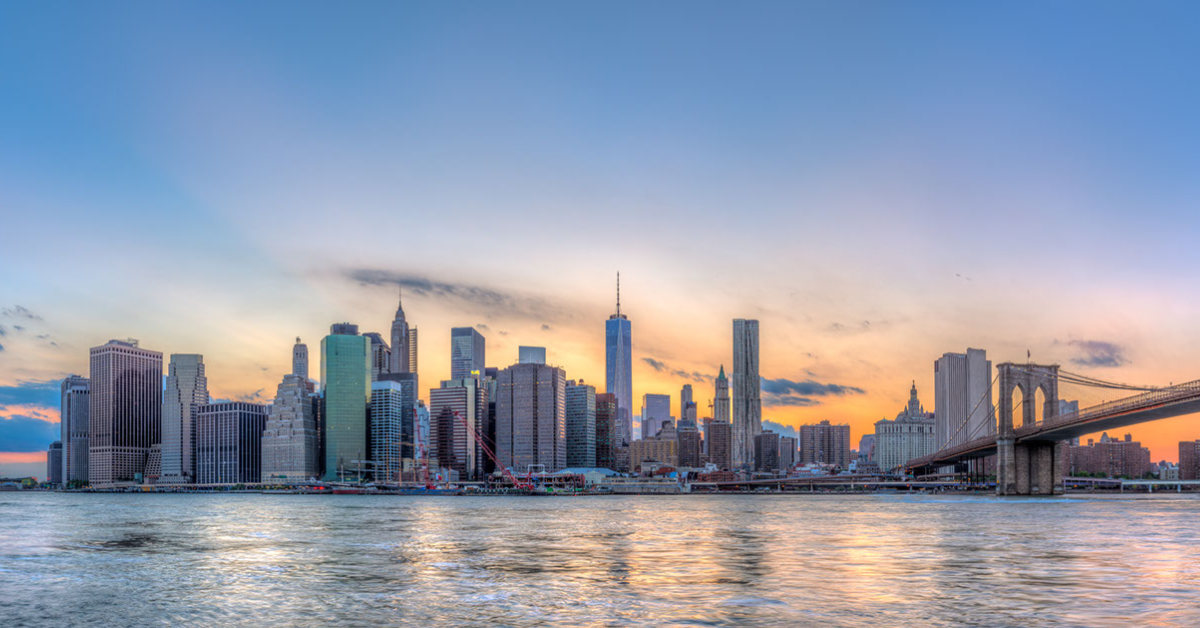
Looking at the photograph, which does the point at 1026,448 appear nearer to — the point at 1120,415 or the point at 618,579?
the point at 1120,415

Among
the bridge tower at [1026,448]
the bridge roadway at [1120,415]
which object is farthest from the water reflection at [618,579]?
the bridge tower at [1026,448]

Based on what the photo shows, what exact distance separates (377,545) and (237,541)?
10353 mm

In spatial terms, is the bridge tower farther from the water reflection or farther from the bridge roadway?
the water reflection

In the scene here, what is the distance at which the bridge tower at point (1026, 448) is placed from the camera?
136m

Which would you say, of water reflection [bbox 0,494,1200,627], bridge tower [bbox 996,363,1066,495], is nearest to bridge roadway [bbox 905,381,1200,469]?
bridge tower [bbox 996,363,1066,495]

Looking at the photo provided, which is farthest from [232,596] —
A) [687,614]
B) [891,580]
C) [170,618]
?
[891,580]

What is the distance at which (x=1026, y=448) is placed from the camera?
139 m

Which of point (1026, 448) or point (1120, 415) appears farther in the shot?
point (1026, 448)

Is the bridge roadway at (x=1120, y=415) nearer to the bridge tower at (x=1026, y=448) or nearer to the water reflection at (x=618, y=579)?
the bridge tower at (x=1026, y=448)

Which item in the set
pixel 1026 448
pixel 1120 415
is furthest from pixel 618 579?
pixel 1026 448

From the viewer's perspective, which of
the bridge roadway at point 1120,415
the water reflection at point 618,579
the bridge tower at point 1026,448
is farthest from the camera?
the bridge tower at point 1026,448

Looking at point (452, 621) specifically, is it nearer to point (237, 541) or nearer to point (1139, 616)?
point (1139, 616)

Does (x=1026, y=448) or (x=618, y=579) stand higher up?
(x=618, y=579)

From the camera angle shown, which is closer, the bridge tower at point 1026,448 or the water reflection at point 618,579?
the water reflection at point 618,579
